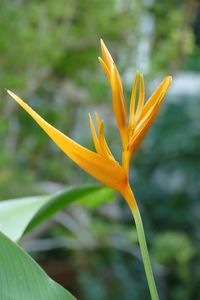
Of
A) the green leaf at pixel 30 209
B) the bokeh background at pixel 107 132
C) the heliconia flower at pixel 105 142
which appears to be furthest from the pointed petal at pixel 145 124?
the bokeh background at pixel 107 132

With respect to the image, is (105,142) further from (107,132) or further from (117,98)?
(107,132)

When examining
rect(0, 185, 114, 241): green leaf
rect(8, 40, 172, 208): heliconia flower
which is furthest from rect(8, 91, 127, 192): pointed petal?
rect(0, 185, 114, 241): green leaf

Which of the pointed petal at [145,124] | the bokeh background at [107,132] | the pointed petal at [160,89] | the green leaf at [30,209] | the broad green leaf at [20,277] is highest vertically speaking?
the pointed petal at [160,89]

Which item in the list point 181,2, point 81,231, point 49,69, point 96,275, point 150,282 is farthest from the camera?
point 96,275

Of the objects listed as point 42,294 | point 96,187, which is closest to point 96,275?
point 96,187

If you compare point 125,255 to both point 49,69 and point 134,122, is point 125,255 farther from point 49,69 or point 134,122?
point 134,122

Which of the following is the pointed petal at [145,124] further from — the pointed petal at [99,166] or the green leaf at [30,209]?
the green leaf at [30,209]

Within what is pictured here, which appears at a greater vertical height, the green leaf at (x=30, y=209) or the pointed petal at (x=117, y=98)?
the pointed petal at (x=117, y=98)
